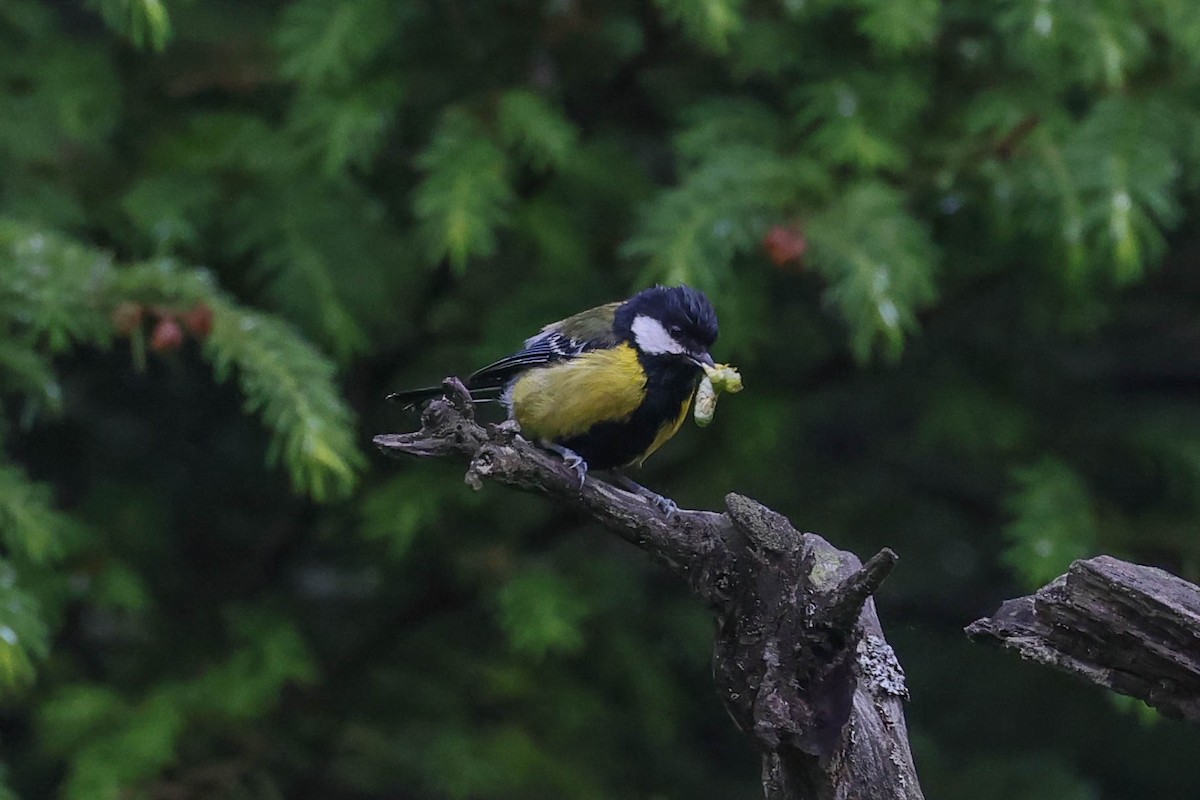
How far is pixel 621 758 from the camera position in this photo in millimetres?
3627

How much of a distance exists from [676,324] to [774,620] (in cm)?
86

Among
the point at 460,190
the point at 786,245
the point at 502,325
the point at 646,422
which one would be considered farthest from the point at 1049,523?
Answer: the point at 460,190

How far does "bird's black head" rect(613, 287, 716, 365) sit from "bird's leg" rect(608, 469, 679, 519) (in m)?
0.31

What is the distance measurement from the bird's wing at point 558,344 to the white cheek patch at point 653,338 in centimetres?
6

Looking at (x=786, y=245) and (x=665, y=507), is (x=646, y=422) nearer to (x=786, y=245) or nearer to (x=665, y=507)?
(x=665, y=507)

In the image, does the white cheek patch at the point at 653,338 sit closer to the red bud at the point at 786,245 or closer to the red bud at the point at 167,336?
the red bud at the point at 786,245

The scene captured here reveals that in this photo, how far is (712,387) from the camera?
109 inches

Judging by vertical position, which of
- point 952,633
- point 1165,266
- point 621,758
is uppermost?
point 1165,266

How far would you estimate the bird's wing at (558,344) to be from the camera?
2969mm

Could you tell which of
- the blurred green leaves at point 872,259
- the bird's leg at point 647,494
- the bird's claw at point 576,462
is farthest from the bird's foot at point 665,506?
the blurred green leaves at point 872,259

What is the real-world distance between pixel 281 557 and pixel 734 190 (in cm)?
164

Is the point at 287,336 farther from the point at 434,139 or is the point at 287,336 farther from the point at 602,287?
the point at 602,287

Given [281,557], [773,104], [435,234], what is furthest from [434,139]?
[281,557]

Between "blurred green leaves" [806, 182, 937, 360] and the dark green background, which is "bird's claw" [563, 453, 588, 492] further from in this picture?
"blurred green leaves" [806, 182, 937, 360]
